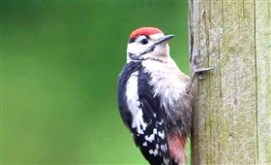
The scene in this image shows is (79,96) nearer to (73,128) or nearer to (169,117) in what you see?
(73,128)

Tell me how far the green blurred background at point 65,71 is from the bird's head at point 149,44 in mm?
3139

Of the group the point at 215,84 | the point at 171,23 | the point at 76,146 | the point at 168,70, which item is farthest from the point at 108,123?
the point at 215,84

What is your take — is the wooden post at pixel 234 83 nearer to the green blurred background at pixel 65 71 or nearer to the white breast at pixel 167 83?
the white breast at pixel 167 83

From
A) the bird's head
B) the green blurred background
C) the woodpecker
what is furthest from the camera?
the green blurred background

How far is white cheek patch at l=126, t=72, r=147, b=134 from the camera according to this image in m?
4.54

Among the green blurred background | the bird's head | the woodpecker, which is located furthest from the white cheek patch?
the green blurred background

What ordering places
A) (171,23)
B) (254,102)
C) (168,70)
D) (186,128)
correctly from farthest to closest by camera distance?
(171,23)
(168,70)
(186,128)
(254,102)

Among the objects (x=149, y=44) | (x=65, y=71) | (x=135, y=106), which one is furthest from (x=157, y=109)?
(x=65, y=71)

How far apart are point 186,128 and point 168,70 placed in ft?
1.35

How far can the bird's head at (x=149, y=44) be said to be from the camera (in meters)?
4.89

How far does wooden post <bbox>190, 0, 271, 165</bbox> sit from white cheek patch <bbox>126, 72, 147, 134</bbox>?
1.36 feet

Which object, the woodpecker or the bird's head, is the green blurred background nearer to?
the bird's head

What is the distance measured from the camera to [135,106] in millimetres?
4547

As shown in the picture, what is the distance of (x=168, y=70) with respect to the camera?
4695 mm
